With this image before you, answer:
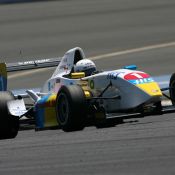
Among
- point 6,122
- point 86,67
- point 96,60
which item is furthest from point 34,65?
point 96,60

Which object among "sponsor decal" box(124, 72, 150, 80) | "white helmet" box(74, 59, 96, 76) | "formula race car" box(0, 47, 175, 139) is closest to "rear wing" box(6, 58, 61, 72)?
"formula race car" box(0, 47, 175, 139)

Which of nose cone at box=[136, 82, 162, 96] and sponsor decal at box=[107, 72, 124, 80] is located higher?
sponsor decal at box=[107, 72, 124, 80]

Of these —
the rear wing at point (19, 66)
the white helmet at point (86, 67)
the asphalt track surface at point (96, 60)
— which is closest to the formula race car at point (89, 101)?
the white helmet at point (86, 67)

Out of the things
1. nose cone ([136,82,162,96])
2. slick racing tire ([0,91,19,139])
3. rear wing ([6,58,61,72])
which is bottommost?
slick racing tire ([0,91,19,139])

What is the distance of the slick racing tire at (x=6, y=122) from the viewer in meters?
12.3

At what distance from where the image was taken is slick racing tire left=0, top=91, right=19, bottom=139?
12.3 m

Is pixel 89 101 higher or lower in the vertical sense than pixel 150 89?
lower

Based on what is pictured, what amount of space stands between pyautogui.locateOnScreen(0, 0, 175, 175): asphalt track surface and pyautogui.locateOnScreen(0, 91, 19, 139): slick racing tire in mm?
223

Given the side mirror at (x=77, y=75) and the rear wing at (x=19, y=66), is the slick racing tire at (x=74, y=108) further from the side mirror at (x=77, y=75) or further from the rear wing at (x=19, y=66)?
the rear wing at (x=19, y=66)

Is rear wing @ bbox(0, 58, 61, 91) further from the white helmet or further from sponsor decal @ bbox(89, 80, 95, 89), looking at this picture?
sponsor decal @ bbox(89, 80, 95, 89)

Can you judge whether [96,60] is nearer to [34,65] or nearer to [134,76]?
[34,65]

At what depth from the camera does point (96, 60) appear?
22719 mm

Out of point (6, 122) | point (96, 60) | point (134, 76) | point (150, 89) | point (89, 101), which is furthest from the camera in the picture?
point (96, 60)

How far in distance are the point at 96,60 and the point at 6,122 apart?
1053 centimetres
